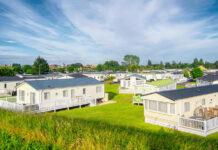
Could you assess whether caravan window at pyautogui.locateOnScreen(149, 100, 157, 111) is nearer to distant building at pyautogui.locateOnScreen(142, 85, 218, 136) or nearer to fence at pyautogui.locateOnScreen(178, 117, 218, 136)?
distant building at pyautogui.locateOnScreen(142, 85, 218, 136)

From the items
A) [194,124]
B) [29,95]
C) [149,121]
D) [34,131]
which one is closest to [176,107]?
[194,124]

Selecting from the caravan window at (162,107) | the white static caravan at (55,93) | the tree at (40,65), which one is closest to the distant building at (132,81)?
the white static caravan at (55,93)

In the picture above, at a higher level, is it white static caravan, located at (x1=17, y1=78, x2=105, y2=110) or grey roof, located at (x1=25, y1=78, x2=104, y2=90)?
grey roof, located at (x1=25, y1=78, x2=104, y2=90)

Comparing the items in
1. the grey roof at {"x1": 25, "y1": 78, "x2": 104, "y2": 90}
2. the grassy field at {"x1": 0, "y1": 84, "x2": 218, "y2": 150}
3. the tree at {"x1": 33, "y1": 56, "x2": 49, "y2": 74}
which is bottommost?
the grassy field at {"x1": 0, "y1": 84, "x2": 218, "y2": 150}

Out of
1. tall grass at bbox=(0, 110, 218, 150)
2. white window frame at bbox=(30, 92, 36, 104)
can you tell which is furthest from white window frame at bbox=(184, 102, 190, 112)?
white window frame at bbox=(30, 92, 36, 104)

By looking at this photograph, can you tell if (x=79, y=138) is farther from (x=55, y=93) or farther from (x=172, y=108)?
(x=55, y=93)

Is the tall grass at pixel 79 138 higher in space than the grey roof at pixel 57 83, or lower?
lower

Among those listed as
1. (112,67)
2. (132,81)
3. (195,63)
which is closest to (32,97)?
(132,81)

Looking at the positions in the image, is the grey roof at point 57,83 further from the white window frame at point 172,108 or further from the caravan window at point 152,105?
the white window frame at point 172,108

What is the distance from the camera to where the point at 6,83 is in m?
37.6

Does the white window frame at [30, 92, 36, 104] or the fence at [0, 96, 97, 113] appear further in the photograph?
the white window frame at [30, 92, 36, 104]

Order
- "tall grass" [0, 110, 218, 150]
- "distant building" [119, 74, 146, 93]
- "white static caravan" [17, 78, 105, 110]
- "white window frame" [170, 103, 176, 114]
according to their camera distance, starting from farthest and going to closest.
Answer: "distant building" [119, 74, 146, 93], "white static caravan" [17, 78, 105, 110], "white window frame" [170, 103, 176, 114], "tall grass" [0, 110, 218, 150]

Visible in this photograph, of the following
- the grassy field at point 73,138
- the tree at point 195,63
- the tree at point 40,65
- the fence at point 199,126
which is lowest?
the fence at point 199,126

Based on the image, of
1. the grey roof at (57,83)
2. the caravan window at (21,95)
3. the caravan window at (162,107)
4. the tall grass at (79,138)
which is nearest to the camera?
the tall grass at (79,138)
